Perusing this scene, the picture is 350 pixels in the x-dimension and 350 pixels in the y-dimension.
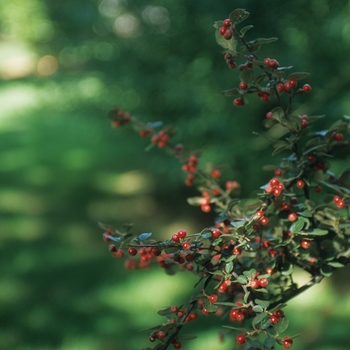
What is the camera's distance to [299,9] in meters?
2.92

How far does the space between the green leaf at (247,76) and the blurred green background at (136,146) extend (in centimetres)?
167

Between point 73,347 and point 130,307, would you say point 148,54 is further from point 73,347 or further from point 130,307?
point 73,347

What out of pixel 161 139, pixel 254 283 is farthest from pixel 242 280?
pixel 161 139

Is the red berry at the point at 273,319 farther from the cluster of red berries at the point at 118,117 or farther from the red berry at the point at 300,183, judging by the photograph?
the cluster of red berries at the point at 118,117

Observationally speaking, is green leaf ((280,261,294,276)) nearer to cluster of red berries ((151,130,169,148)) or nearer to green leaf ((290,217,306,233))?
green leaf ((290,217,306,233))

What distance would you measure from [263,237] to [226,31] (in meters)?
0.39

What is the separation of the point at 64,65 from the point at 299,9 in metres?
2.02

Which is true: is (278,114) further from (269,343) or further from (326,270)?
(269,343)

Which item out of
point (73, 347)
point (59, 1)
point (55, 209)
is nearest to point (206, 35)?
point (59, 1)

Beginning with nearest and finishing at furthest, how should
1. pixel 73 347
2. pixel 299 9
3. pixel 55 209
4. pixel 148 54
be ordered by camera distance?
pixel 73 347, pixel 299 9, pixel 148 54, pixel 55 209

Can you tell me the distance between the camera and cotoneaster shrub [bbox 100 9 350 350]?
2.76 feet

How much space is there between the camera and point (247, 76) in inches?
36.7

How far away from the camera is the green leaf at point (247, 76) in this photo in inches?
36.4

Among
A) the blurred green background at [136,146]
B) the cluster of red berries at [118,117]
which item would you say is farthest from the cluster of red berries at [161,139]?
the blurred green background at [136,146]
